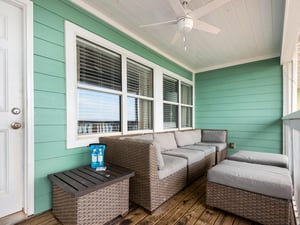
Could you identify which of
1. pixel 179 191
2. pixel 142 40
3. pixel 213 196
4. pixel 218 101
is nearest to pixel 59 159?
pixel 179 191

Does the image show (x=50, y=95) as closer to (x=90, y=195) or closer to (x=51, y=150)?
(x=51, y=150)

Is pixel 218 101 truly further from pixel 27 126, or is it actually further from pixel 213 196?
pixel 27 126

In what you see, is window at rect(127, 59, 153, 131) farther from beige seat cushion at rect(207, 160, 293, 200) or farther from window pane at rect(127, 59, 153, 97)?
beige seat cushion at rect(207, 160, 293, 200)

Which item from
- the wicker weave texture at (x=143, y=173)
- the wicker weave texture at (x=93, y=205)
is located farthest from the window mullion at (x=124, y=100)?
the wicker weave texture at (x=93, y=205)

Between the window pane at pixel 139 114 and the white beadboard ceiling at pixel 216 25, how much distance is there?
46.0 inches

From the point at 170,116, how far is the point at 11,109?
3064mm

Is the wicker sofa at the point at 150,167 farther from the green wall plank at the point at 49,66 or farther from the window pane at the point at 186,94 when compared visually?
the window pane at the point at 186,94

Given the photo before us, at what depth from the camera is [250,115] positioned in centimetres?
386

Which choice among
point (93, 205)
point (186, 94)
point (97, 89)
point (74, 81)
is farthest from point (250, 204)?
point (186, 94)

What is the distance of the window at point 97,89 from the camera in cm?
210

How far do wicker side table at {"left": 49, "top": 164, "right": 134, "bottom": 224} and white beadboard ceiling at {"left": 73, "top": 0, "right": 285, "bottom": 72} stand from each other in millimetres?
2082

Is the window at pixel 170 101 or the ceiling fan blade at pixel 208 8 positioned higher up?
the ceiling fan blade at pixel 208 8

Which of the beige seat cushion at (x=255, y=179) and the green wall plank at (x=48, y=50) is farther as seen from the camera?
the green wall plank at (x=48, y=50)

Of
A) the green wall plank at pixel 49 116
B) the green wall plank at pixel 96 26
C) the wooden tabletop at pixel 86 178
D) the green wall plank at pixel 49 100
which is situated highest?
the green wall plank at pixel 96 26
